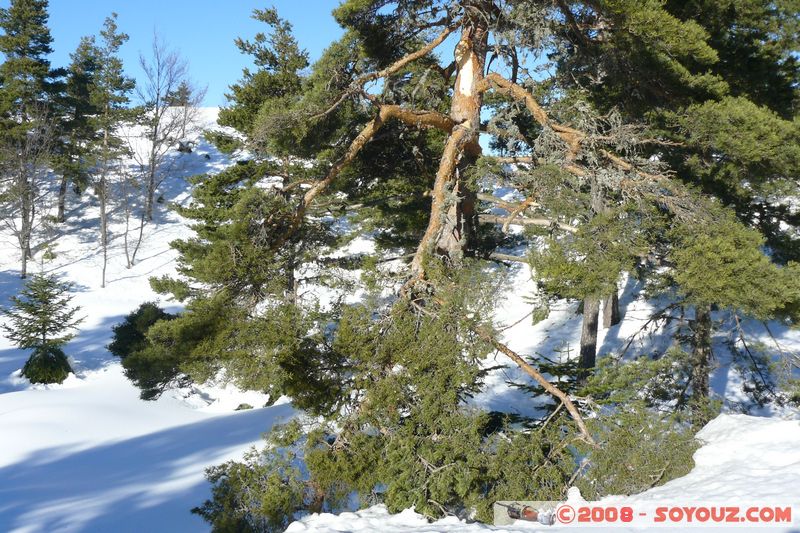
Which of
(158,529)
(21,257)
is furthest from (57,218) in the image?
(158,529)

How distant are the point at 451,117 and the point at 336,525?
18.7 ft

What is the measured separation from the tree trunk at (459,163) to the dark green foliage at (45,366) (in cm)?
1512

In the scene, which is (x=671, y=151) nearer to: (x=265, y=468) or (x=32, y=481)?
(x=265, y=468)

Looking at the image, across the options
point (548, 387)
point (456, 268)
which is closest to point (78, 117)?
point (456, 268)

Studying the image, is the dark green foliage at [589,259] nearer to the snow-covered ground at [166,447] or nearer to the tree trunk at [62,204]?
the snow-covered ground at [166,447]

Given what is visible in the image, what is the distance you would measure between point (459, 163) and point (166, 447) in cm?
734

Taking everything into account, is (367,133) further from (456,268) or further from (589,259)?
(589,259)

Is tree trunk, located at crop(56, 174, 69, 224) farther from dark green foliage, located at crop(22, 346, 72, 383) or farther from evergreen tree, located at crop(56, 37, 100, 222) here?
dark green foliage, located at crop(22, 346, 72, 383)

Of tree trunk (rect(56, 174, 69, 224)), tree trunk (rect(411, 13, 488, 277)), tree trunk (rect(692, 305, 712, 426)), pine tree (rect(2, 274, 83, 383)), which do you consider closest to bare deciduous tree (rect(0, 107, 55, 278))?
tree trunk (rect(56, 174, 69, 224))

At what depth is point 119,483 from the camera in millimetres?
7895

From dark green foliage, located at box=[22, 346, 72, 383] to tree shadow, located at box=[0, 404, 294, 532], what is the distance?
28.2 ft

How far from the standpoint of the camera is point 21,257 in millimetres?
27375

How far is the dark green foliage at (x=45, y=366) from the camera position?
54.3 feet

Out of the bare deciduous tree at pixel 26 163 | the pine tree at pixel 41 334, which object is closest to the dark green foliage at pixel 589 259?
the pine tree at pixel 41 334
